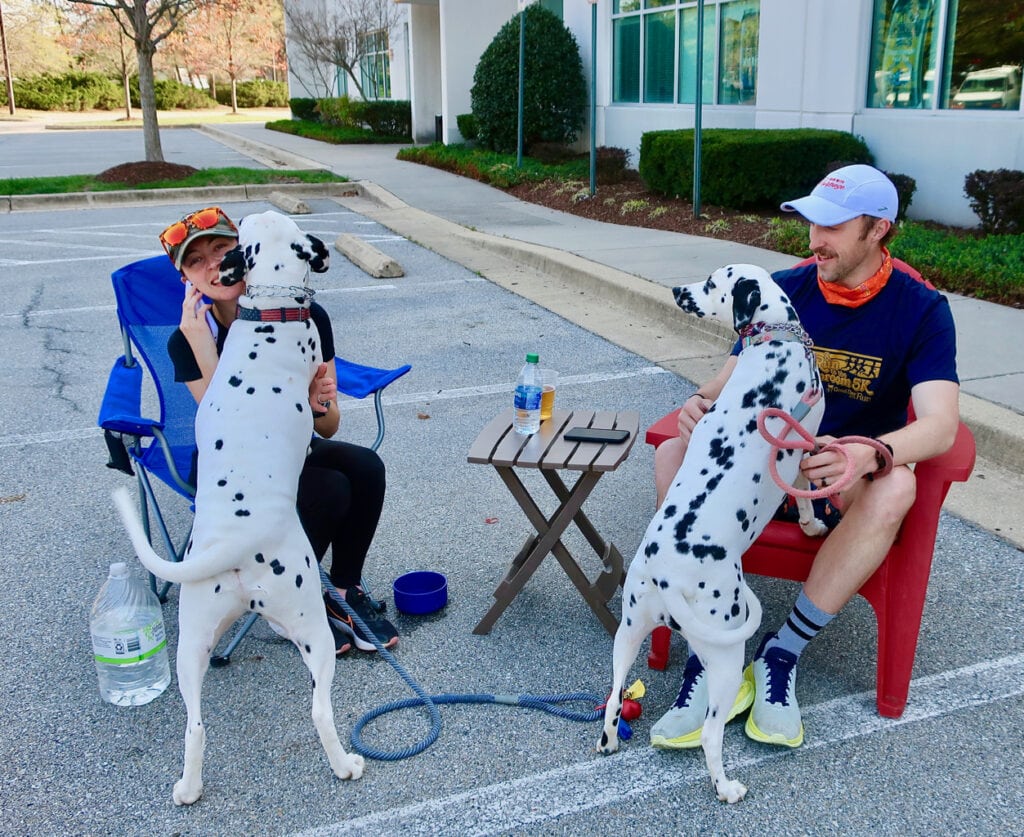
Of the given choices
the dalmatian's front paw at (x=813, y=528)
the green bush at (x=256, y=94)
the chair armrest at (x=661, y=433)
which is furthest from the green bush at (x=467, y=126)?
the green bush at (x=256, y=94)

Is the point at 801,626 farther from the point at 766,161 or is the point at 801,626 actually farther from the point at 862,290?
the point at 766,161

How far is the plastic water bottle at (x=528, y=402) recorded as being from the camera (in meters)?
3.34

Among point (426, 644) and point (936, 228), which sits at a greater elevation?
point (936, 228)

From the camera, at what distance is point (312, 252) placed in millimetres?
2746

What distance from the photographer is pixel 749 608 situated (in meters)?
2.51

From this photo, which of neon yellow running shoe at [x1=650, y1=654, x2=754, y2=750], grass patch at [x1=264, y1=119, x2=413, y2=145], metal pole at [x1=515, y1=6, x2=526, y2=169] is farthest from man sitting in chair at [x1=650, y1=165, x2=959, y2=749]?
grass patch at [x1=264, y1=119, x2=413, y2=145]

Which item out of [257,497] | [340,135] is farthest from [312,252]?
[340,135]

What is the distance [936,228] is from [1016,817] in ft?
26.7

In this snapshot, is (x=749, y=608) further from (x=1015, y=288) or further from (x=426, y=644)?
(x=1015, y=288)

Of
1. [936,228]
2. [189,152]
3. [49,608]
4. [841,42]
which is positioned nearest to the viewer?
[49,608]

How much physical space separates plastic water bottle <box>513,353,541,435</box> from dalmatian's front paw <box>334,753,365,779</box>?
49.8 inches

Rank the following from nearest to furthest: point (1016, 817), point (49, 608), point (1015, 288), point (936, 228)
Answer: point (1016, 817) → point (49, 608) → point (1015, 288) → point (936, 228)

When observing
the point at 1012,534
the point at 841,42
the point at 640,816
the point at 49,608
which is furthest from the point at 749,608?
the point at 841,42

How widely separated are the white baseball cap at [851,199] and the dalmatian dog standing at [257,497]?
4.93ft
